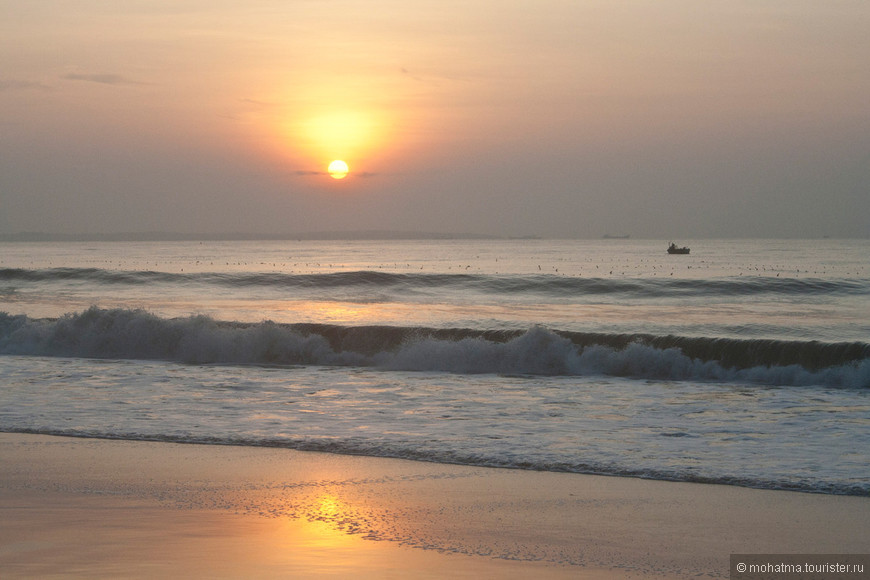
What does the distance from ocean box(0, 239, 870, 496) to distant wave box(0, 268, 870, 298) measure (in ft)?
1.25

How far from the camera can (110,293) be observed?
3747 cm

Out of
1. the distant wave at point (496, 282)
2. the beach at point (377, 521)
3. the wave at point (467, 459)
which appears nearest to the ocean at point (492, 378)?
the wave at point (467, 459)

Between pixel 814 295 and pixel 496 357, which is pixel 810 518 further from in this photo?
pixel 814 295

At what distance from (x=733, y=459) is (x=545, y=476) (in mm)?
2257

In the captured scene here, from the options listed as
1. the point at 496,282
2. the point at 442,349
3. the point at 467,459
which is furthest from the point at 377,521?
the point at 496,282

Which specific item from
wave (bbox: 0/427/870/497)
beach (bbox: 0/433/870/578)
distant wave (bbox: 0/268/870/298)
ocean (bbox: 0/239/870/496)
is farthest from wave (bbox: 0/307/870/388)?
distant wave (bbox: 0/268/870/298)

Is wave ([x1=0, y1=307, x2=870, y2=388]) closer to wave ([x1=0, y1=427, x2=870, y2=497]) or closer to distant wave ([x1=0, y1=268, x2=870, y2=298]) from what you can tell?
wave ([x1=0, y1=427, x2=870, y2=497])

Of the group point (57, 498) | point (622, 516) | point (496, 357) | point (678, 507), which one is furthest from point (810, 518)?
point (496, 357)

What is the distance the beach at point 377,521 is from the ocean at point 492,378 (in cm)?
88

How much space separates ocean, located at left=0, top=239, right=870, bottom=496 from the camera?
32.8 ft

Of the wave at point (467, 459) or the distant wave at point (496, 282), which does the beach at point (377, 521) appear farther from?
the distant wave at point (496, 282)

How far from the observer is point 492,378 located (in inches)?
681

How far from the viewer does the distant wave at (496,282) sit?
116 ft

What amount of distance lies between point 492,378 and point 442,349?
274 cm
